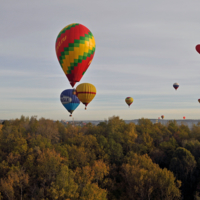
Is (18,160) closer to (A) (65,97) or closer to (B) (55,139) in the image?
(B) (55,139)

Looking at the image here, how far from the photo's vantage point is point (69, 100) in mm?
65062

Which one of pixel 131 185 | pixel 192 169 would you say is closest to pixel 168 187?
pixel 131 185

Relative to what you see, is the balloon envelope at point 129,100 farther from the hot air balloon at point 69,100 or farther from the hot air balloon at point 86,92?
the hot air balloon at point 86,92

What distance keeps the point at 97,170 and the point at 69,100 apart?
25.3m

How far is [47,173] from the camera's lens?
146 ft

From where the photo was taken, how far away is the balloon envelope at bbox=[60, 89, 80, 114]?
214 feet

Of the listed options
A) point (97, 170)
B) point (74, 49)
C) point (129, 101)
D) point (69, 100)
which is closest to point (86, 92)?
point (74, 49)

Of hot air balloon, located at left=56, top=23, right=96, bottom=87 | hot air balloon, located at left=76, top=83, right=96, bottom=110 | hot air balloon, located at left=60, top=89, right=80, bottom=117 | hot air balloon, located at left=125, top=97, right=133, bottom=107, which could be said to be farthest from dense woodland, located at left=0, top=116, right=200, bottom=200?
hot air balloon, located at left=125, top=97, right=133, bottom=107

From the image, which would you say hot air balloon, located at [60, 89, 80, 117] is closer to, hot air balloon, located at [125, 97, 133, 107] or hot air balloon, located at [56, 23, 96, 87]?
hot air balloon, located at [56, 23, 96, 87]

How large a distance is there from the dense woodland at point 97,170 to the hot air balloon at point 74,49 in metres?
19.3

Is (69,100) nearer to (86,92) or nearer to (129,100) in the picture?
(86,92)

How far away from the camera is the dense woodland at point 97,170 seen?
1578 inches

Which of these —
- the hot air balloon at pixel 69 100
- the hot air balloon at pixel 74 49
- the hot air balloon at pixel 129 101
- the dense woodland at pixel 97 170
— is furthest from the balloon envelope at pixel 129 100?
the hot air balloon at pixel 74 49

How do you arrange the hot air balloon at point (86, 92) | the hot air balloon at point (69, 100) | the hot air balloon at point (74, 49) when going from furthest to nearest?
the hot air balloon at point (69, 100) < the hot air balloon at point (86, 92) < the hot air balloon at point (74, 49)
